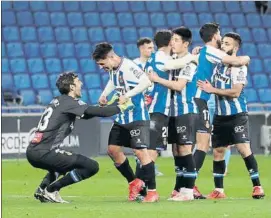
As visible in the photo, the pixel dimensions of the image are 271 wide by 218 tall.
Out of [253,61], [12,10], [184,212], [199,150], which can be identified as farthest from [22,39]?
[184,212]

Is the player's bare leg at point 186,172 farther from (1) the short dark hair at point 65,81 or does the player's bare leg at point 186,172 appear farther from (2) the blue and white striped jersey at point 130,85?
(1) the short dark hair at point 65,81

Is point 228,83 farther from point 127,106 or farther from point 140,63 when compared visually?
point 140,63

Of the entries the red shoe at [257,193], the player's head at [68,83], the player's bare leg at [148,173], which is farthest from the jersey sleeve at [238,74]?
the player's head at [68,83]

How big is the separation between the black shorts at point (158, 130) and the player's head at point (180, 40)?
779 millimetres

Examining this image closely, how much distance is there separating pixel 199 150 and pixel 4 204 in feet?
9.06

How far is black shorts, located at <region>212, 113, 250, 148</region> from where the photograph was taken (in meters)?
12.7

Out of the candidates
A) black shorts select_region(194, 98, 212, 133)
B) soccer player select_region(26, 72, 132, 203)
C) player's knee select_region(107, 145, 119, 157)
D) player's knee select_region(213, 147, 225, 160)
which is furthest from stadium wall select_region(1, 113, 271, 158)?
soccer player select_region(26, 72, 132, 203)

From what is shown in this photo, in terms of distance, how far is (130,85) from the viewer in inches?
469

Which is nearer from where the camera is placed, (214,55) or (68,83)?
(68,83)

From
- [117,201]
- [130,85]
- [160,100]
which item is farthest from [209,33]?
[117,201]

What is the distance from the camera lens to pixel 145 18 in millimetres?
29234

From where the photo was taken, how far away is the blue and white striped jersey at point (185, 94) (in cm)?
1211

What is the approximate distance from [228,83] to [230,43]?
48cm

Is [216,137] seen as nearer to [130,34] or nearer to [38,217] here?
[38,217]
